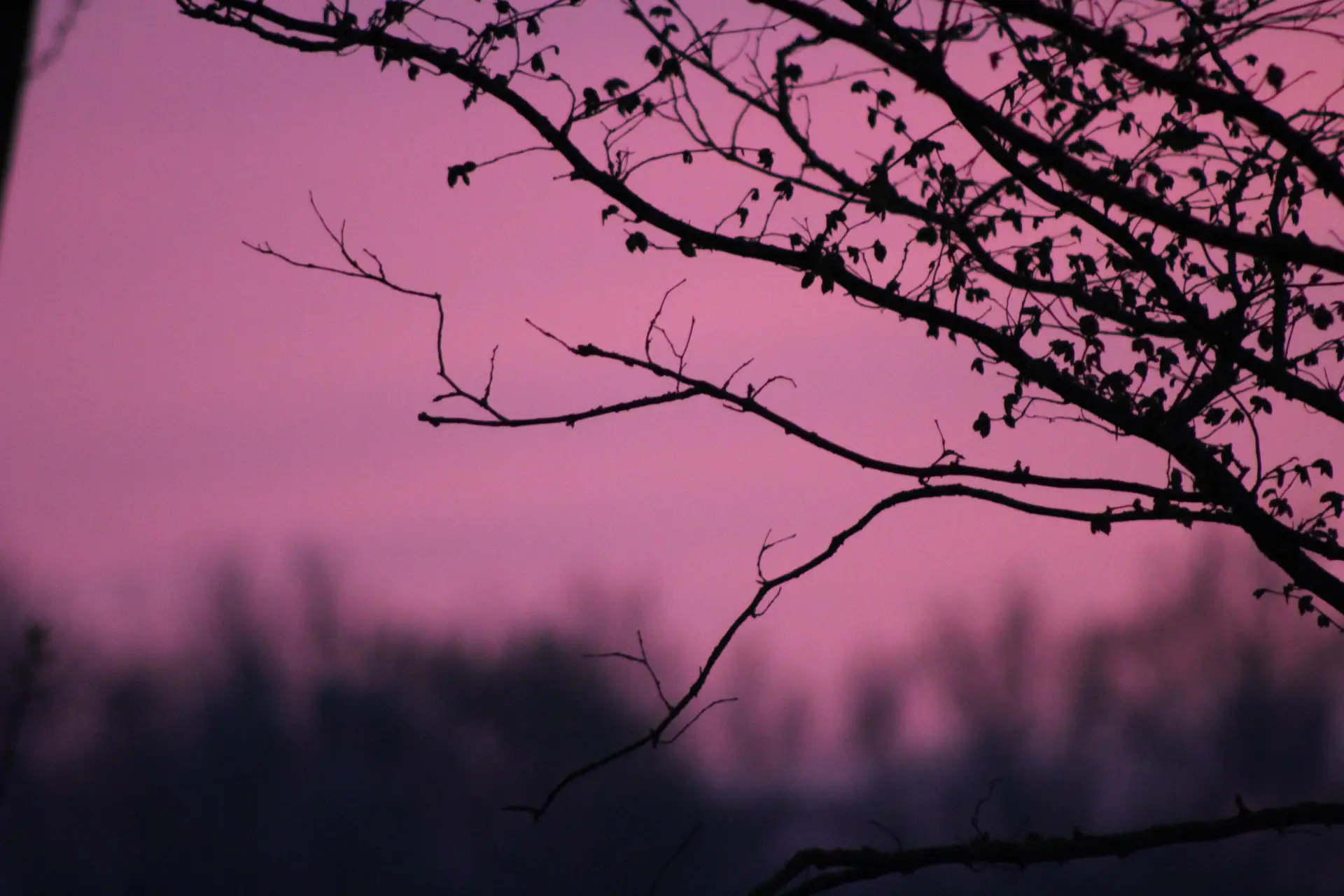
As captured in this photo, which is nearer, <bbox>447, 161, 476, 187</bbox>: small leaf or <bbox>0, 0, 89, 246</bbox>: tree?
<bbox>0, 0, 89, 246</bbox>: tree

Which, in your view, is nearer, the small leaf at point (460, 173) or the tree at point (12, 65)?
the tree at point (12, 65)

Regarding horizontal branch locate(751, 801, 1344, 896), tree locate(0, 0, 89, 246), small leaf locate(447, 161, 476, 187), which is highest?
small leaf locate(447, 161, 476, 187)

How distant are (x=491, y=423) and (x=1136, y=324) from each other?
3.23 meters

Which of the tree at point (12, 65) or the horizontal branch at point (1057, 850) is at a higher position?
the tree at point (12, 65)

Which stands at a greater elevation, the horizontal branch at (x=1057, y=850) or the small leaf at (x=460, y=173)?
the small leaf at (x=460, y=173)

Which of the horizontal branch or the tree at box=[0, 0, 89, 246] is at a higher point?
the tree at box=[0, 0, 89, 246]

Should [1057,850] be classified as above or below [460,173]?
below

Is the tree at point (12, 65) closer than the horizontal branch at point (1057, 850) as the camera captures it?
Yes

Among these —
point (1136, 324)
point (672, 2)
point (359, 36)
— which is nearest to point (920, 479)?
point (1136, 324)

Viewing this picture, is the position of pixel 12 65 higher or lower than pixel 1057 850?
higher

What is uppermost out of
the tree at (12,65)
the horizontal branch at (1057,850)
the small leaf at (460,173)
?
the small leaf at (460,173)

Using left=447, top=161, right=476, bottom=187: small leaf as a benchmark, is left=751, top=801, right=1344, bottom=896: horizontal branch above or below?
below

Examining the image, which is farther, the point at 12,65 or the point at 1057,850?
the point at 1057,850

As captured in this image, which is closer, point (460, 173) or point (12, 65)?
point (12, 65)
